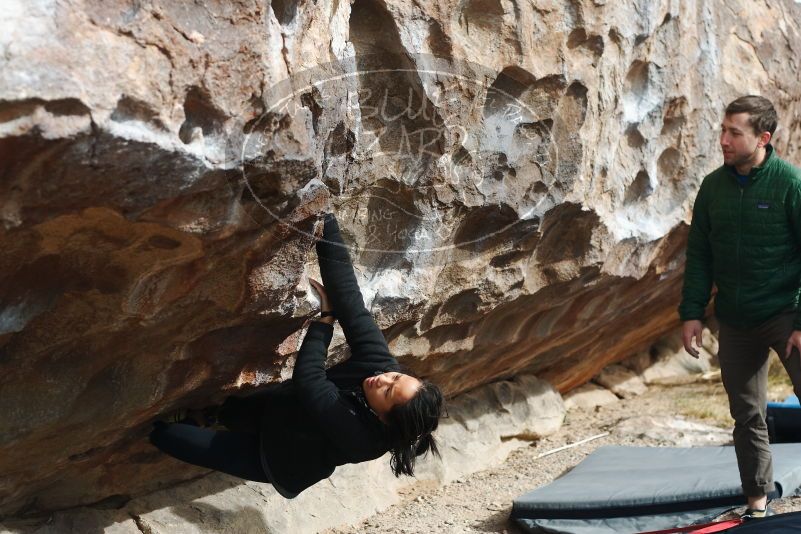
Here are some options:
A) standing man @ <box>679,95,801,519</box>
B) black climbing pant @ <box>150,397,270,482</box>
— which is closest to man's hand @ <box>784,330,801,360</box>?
standing man @ <box>679,95,801,519</box>

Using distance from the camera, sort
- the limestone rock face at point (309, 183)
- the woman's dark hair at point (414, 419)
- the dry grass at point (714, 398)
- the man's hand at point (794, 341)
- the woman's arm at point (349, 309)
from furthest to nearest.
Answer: the dry grass at point (714, 398), the man's hand at point (794, 341), the woman's arm at point (349, 309), the woman's dark hair at point (414, 419), the limestone rock face at point (309, 183)

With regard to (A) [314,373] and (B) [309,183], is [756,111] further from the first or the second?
(A) [314,373]

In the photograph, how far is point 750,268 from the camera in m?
3.19

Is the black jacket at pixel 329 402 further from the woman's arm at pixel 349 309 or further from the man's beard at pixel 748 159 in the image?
the man's beard at pixel 748 159

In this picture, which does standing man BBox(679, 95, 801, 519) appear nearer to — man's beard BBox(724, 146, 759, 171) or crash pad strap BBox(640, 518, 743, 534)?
man's beard BBox(724, 146, 759, 171)

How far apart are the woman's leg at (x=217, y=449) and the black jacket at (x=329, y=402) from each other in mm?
49

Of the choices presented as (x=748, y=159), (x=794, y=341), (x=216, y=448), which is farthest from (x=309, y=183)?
(x=794, y=341)

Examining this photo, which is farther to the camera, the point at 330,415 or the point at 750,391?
the point at 750,391

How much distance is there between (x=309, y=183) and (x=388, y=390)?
1.95ft

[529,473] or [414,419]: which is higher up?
[414,419]

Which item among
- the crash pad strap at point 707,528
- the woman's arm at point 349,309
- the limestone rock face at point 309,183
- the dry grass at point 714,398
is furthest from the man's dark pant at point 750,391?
the dry grass at point 714,398

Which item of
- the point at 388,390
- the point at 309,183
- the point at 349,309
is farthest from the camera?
the point at 349,309

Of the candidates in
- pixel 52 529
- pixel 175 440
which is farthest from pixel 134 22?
pixel 52 529

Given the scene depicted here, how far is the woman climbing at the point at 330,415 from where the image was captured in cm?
262
